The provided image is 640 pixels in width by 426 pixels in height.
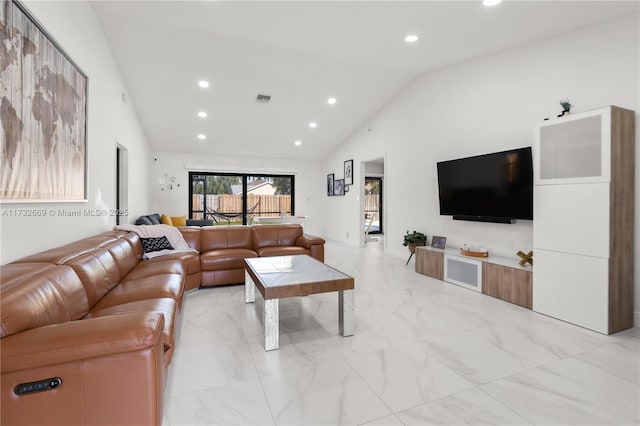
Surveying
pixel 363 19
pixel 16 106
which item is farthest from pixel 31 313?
pixel 363 19

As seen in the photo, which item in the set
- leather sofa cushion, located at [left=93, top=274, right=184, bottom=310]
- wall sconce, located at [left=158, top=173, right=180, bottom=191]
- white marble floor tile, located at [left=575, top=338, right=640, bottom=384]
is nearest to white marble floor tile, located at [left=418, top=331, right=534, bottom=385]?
white marble floor tile, located at [left=575, top=338, right=640, bottom=384]

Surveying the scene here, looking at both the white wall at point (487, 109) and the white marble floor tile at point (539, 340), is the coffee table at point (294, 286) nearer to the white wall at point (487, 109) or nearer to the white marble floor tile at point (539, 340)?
the white marble floor tile at point (539, 340)

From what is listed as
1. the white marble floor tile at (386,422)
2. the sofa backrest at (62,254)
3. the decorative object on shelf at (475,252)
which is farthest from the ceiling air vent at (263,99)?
the white marble floor tile at (386,422)

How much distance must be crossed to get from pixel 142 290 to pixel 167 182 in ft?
21.1

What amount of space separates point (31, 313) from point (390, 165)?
558 centimetres

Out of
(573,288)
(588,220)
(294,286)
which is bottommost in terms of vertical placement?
(573,288)

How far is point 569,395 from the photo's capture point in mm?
1733

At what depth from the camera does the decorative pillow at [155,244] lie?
357cm

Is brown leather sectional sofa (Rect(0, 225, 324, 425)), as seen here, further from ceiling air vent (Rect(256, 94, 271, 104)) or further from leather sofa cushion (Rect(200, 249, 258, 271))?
ceiling air vent (Rect(256, 94, 271, 104))

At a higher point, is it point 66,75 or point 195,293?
point 66,75

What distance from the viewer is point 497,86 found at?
12.8 feet

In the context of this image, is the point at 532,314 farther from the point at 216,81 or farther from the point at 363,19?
the point at 216,81

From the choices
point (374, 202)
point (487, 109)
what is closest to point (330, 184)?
point (374, 202)

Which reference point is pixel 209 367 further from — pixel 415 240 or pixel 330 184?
pixel 330 184
